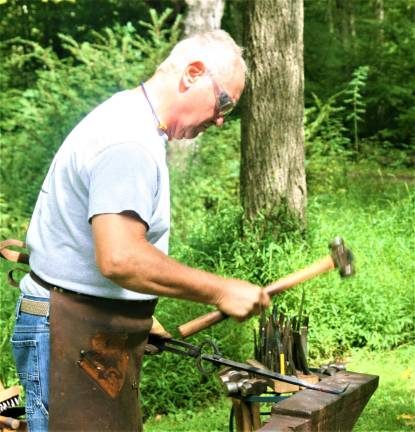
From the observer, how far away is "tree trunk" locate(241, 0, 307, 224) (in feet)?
23.0

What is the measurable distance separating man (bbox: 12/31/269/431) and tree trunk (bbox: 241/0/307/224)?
4225mm

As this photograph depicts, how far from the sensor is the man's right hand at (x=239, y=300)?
259cm

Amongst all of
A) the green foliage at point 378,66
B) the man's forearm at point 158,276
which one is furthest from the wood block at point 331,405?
the green foliage at point 378,66

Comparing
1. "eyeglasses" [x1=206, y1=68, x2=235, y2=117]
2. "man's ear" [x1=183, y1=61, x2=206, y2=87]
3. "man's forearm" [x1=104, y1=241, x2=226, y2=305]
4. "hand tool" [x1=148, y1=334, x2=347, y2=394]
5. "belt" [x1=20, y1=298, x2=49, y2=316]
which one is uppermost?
"man's ear" [x1=183, y1=61, x2=206, y2=87]

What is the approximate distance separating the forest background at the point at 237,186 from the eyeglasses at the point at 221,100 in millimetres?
3082

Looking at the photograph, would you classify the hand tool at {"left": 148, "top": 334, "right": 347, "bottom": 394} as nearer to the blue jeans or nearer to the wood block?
the wood block

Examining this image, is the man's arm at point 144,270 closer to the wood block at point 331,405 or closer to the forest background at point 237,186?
the wood block at point 331,405

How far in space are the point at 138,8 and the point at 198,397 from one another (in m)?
12.5

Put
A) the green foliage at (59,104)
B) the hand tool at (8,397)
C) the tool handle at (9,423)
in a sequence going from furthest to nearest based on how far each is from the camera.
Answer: the green foliage at (59,104) < the hand tool at (8,397) < the tool handle at (9,423)

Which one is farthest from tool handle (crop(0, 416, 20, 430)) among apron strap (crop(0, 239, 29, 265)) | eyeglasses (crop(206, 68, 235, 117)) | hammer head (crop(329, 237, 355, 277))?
eyeglasses (crop(206, 68, 235, 117))

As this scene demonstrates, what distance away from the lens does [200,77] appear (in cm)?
266

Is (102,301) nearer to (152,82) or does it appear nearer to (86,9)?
(152,82)

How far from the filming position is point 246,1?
713 centimetres

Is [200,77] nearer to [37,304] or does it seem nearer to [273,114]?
[37,304]
